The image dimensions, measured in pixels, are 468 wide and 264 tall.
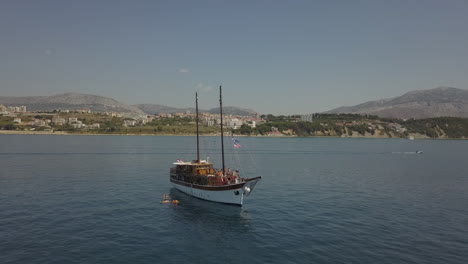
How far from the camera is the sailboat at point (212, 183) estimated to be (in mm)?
49156

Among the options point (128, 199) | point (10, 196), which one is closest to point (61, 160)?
point (10, 196)

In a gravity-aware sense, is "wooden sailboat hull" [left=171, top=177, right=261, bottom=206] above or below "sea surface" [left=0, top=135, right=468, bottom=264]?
above

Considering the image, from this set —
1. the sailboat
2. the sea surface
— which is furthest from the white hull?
the sea surface

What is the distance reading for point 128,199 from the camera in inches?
2158

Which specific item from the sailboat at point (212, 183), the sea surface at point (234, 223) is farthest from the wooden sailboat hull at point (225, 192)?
the sea surface at point (234, 223)

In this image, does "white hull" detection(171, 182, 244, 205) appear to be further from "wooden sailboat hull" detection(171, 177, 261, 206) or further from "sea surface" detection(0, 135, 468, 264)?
"sea surface" detection(0, 135, 468, 264)

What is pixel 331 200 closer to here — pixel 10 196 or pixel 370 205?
pixel 370 205

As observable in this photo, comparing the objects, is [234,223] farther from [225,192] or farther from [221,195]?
[221,195]

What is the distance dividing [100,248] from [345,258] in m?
25.7

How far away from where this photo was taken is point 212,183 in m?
53.6

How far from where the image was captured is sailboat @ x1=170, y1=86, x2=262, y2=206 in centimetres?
4916

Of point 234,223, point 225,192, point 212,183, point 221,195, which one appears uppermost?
point 212,183

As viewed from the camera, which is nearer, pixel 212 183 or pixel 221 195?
pixel 221 195

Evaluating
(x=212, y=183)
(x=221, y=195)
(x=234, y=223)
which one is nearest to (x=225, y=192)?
(x=221, y=195)
